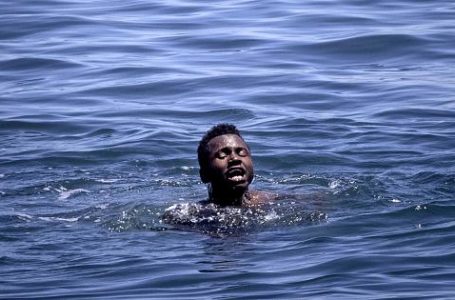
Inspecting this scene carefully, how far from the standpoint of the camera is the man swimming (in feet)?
37.7

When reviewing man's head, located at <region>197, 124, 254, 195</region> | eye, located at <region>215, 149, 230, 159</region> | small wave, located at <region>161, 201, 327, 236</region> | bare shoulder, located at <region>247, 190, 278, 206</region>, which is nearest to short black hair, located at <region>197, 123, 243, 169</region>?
man's head, located at <region>197, 124, 254, 195</region>

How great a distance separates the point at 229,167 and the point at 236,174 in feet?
0.27

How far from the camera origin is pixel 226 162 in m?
11.5

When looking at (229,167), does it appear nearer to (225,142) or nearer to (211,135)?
(225,142)

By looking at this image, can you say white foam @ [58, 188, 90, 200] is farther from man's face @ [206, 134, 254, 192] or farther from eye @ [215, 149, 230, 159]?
eye @ [215, 149, 230, 159]

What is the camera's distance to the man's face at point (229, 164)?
1148 cm

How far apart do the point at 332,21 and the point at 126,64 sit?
13.2ft

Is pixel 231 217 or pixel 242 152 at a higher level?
pixel 242 152

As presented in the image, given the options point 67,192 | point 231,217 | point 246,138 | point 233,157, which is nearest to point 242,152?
point 233,157

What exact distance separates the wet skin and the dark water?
237mm

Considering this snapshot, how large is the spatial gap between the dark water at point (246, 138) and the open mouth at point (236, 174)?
0.31m

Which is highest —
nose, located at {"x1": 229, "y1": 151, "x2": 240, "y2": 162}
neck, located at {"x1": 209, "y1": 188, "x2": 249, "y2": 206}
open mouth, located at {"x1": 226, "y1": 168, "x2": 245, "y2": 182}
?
nose, located at {"x1": 229, "y1": 151, "x2": 240, "y2": 162}

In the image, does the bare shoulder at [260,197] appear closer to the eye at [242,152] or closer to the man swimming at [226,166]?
the man swimming at [226,166]

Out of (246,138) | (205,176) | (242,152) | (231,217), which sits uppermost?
(242,152)
